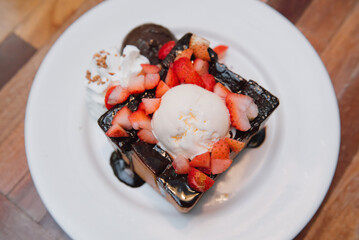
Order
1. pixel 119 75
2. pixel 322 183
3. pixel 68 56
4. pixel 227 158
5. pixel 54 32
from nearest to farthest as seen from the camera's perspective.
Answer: pixel 227 158, pixel 322 183, pixel 119 75, pixel 68 56, pixel 54 32

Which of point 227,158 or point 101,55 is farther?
point 101,55

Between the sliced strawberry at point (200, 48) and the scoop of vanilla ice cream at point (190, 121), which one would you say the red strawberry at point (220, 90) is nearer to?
the scoop of vanilla ice cream at point (190, 121)

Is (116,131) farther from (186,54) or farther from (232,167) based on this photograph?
(232,167)

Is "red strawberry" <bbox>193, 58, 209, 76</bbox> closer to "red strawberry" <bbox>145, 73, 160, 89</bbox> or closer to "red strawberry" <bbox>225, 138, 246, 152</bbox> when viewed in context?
"red strawberry" <bbox>145, 73, 160, 89</bbox>

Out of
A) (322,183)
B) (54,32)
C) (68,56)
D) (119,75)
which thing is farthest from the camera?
(54,32)

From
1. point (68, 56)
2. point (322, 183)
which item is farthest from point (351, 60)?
point (68, 56)

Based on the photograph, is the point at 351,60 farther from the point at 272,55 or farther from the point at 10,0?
the point at 10,0
